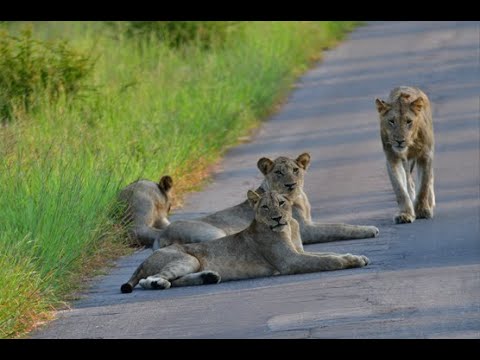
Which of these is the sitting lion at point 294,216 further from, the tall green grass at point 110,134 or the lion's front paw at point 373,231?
the tall green grass at point 110,134

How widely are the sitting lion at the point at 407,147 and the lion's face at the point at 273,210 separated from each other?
2195mm

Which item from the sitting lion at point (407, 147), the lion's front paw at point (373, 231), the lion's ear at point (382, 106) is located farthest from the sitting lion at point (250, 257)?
the lion's ear at point (382, 106)

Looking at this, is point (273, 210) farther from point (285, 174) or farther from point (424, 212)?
point (424, 212)

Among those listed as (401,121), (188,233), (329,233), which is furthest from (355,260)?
(401,121)

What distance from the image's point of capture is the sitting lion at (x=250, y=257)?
11.7 meters

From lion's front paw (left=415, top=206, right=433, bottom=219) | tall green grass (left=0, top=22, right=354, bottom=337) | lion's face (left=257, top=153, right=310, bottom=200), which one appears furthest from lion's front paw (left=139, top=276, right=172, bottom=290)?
lion's front paw (left=415, top=206, right=433, bottom=219)

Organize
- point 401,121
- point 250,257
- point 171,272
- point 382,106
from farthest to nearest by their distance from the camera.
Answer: point 382,106
point 401,121
point 250,257
point 171,272

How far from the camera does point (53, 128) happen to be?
1698 centimetres

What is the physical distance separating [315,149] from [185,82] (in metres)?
3.32

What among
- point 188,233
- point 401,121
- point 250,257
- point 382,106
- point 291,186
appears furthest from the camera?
point 382,106

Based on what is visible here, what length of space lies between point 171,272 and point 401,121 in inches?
138

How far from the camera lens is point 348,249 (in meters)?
12.7

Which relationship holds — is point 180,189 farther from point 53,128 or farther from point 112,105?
point 112,105
